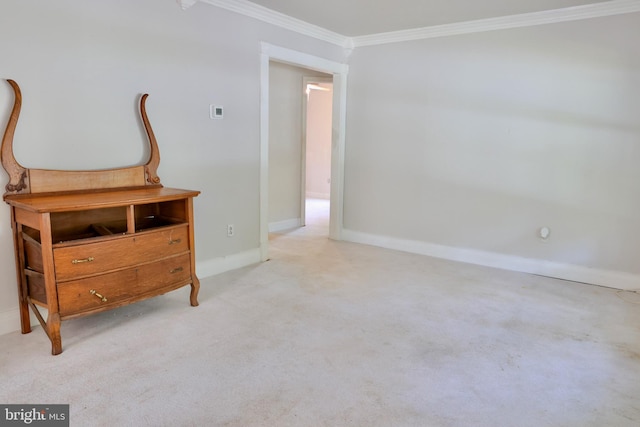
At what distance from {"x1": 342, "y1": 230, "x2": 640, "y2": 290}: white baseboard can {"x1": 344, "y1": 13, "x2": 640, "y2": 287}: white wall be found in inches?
0.5

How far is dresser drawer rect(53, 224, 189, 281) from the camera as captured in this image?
2.28m

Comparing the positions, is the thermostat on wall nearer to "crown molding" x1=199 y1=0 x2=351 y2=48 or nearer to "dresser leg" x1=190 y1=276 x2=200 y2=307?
"crown molding" x1=199 y1=0 x2=351 y2=48

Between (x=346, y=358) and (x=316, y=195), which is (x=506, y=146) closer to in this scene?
(x=346, y=358)

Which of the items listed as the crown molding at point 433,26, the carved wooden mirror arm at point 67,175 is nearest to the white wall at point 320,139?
the crown molding at point 433,26

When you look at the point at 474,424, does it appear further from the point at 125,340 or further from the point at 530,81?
the point at 530,81

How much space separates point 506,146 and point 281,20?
7.96ft

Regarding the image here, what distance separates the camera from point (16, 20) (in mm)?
2414

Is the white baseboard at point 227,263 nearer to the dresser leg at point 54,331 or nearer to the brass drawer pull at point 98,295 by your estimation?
the brass drawer pull at point 98,295

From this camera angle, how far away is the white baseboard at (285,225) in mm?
5630

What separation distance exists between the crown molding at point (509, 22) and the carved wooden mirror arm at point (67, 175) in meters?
2.71

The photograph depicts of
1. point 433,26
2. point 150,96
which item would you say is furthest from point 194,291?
point 433,26

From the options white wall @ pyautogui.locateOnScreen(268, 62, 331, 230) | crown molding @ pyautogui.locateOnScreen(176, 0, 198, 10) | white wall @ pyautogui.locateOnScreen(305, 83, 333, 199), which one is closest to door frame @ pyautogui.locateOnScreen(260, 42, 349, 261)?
crown molding @ pyautogui.locateOnScreen(176, 0, 198, 10)

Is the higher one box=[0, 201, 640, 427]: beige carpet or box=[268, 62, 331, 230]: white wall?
box=[268, 62, 331, 230]: white wall

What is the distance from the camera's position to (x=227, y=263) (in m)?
3.84
